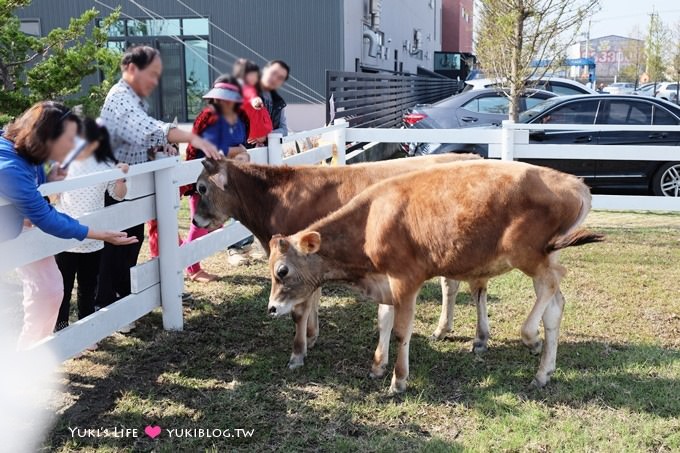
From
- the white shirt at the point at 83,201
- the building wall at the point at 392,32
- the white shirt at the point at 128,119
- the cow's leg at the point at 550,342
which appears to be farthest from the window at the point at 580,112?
the white shirt at the point at 128,119

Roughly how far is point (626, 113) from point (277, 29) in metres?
8.13

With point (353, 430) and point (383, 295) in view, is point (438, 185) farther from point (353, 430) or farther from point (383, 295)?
point (353, 430)

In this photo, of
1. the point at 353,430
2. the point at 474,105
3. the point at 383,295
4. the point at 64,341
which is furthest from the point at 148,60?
the point at 474,105

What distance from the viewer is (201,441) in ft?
12.8

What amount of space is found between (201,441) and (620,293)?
14.0 feet

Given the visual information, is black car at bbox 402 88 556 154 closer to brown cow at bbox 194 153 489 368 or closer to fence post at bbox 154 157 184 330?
brown cow at bbox 194 153 489 368

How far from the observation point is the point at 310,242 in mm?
4488

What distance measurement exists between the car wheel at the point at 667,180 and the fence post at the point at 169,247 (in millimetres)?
8091

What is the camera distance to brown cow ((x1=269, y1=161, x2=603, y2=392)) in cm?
443

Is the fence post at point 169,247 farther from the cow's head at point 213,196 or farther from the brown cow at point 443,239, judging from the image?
the brown cow at point 443,239

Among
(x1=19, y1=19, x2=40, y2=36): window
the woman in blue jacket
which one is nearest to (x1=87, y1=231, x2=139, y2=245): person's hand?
the woman in blue jacket

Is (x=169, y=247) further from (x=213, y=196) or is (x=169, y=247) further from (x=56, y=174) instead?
(x=56, y=174)

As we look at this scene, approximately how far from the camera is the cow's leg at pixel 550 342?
4.61 meters

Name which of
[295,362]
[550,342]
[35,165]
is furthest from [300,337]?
[35,165]
